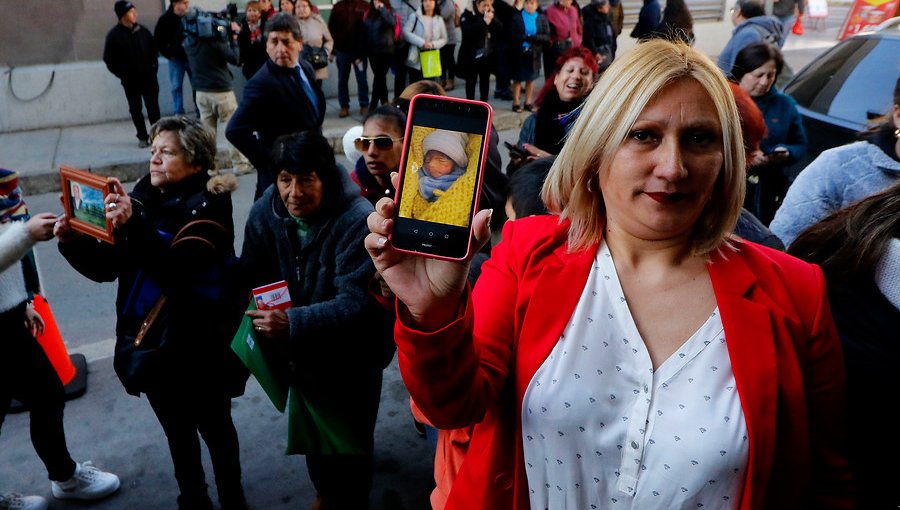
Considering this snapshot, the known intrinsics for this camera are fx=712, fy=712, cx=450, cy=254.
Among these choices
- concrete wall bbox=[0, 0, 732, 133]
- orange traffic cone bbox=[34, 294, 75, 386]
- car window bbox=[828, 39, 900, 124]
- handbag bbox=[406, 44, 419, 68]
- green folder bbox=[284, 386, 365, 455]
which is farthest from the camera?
handbag bbox=[406, 44, 419, 68]

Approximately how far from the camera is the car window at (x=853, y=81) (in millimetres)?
5016

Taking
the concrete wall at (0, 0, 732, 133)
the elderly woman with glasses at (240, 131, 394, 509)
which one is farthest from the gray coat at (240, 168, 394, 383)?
the concrete wall at (0, 0, 732, 133)

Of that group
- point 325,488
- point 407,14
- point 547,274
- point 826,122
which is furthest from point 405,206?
point 407,14

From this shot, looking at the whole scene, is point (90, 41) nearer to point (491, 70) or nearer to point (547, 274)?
point (491, 70)

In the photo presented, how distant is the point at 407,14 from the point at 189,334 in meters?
8.60

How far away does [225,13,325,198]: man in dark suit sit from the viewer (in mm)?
4777

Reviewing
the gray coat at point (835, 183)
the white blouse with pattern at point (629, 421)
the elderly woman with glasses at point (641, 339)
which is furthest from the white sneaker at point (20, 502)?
the gray coat at point (835, 183)

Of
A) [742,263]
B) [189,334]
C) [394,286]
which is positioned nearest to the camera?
[394,286]

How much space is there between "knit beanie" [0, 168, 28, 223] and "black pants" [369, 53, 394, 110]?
24.9 feet

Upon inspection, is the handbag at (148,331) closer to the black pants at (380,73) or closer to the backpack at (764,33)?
the backpack at (764,33)

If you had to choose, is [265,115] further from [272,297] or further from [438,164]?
[438,164]

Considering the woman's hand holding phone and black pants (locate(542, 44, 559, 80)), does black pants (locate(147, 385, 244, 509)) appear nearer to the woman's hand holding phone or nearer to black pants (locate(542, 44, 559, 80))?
the woman's hand holding phone

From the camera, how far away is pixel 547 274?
5.11 ft

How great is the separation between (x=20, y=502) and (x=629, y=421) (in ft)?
9.98
